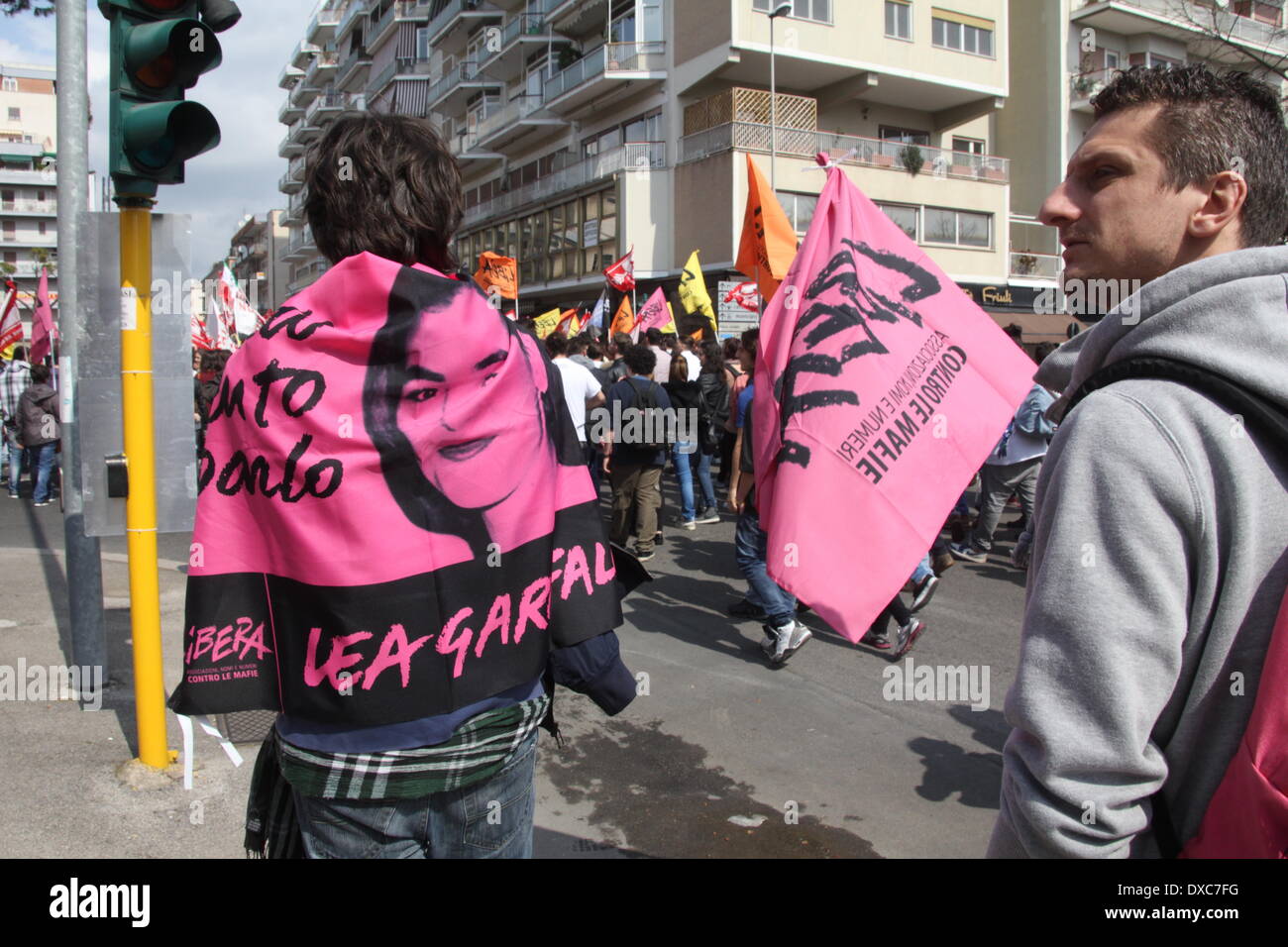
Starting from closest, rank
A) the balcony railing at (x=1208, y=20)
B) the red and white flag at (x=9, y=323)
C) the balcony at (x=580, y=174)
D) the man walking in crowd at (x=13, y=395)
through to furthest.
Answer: the man walking in crowd at (x=13, y=395) < the red and white flag at (x=9, y=323) < the balcony at (x=580, y=174) < the balcony railing at (x=1208, y=20)

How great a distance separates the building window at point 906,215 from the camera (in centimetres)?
2755

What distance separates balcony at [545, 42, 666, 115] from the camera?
93.9ft

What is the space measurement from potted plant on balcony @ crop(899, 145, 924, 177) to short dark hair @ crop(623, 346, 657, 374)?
21.8 metres

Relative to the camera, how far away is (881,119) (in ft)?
97.3

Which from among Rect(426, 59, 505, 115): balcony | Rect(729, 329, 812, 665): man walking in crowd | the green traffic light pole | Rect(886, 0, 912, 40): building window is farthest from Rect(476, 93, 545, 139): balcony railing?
the green traffic light pole

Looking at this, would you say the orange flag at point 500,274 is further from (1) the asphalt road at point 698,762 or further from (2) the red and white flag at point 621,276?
(1) the asphalt road at point 698,762

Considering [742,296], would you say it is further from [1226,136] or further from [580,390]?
[1226,136]

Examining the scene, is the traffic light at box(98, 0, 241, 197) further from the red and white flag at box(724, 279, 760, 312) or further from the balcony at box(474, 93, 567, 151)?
the balcony at box(474, 93, 567, 151)

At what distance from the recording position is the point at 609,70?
29.0m

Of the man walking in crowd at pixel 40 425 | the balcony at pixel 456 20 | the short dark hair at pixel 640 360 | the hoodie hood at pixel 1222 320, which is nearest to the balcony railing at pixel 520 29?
the balcony at pixel 456 20

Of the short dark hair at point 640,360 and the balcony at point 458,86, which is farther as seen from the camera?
the balcony at point 458,86

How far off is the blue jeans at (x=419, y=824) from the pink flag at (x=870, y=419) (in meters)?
1.29

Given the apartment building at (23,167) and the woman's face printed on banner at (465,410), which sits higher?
the apartment building at (23,167)

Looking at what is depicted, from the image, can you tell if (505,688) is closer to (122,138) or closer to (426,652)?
(426,652)
